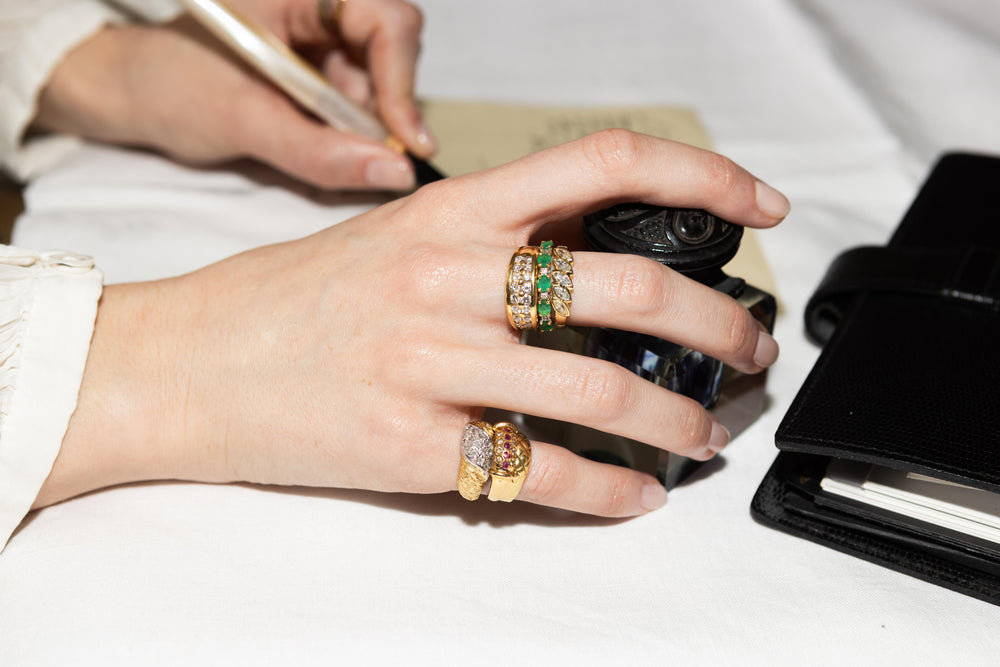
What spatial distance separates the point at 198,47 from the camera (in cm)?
106

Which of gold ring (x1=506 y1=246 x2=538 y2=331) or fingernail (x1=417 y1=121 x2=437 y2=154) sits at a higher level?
gold ring (x1=506 y1=246 x2=538 y2=331)

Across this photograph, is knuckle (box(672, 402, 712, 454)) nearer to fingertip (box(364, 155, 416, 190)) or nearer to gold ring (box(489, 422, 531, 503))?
gold ring (box(489, 422, 531, 503))

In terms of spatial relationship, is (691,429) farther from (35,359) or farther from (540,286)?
(35,359)

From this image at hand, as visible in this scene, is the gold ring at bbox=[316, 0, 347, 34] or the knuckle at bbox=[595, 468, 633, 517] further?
the gold ring at bbox=[316, 0, 347, 34]

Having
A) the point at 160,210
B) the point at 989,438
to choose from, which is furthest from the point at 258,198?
the point at 989,438

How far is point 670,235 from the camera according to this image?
63 cm

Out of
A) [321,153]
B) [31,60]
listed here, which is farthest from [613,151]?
[31,60]

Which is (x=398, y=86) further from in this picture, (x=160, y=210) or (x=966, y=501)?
(x=966, y=501)

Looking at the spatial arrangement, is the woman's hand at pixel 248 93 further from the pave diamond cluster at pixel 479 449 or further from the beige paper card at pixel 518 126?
the pave diamond cluster at pixel 479 449

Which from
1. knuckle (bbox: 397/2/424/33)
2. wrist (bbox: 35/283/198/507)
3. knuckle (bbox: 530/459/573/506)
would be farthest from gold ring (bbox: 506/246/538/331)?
knuckle (bbox: 397/2/424/33)

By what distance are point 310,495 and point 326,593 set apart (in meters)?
0.11

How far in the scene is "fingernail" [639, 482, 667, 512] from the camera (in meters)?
0.68

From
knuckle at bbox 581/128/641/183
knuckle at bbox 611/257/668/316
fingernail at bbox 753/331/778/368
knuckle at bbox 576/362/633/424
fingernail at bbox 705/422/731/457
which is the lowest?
fingernail at bbox 705/422/731/457

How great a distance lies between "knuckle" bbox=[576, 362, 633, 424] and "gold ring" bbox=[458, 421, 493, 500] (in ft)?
0.25
